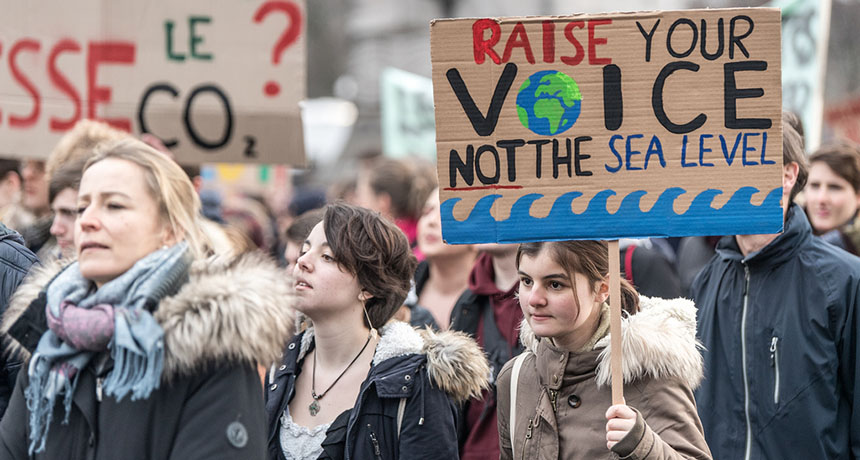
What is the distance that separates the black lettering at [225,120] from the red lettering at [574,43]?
3375 mm

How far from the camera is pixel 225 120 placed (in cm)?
646

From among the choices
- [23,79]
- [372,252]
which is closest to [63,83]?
[23,79]

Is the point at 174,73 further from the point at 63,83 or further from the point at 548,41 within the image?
the point at 548,41

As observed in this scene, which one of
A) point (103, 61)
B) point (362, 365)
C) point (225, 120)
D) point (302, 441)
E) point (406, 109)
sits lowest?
point (302, 441)

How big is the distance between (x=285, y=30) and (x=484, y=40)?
10.7 feet

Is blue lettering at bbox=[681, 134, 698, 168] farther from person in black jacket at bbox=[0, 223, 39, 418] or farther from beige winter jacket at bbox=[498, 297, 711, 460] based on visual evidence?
person in black jacket at bbox=[0, 223, 39, 418]

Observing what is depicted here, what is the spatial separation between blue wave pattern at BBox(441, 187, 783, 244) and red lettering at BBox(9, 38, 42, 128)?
3.77 meters

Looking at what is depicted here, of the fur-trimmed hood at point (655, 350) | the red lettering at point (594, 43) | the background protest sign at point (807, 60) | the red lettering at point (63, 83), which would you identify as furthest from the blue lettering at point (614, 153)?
the background protest sign at point (807, 60)

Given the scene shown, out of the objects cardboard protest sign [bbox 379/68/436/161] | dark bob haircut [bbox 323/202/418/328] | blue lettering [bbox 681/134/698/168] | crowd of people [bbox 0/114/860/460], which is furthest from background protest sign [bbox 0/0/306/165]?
cardboard protest sign [bbox 379/68/436/161]

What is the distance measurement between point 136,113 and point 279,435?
3.25 meters

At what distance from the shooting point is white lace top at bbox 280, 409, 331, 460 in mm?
3785

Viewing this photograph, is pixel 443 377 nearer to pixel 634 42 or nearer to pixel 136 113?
pixel 634 42

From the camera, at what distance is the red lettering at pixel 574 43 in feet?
11.4

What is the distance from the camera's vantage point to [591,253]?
3.66 meters
